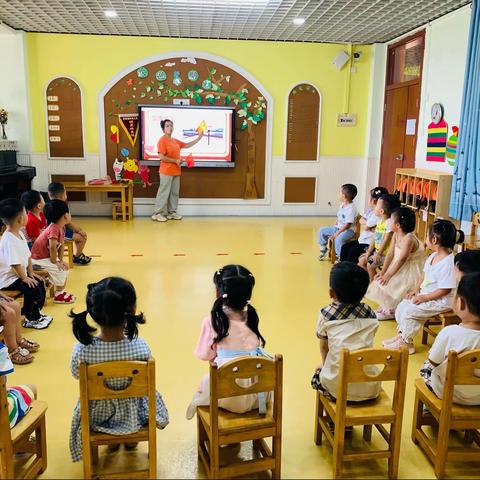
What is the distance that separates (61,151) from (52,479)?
22.9 ft

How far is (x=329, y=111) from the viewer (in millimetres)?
8500

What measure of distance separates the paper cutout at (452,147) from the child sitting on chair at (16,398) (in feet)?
17.8

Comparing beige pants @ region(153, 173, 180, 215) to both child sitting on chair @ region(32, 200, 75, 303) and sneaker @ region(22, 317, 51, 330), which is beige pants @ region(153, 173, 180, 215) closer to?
child sitting on chair @ region(32, 200, 75, 303)

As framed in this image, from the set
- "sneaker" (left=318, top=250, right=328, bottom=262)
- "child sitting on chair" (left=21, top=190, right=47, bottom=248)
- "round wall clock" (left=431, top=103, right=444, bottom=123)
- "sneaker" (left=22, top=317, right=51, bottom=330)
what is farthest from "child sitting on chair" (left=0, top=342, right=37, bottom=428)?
"round wall clock" (left=431, top=103, right=444, bottom=123)

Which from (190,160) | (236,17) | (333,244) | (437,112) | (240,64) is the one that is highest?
(236,17)

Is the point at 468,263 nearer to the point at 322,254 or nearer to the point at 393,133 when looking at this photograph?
the point at 322,254

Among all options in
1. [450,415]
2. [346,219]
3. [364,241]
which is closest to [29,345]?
[450,415]

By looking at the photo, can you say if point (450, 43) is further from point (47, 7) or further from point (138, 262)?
point (47, 7)

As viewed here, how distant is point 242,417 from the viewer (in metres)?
1.94

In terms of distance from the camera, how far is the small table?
777 cm

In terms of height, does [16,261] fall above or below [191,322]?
above

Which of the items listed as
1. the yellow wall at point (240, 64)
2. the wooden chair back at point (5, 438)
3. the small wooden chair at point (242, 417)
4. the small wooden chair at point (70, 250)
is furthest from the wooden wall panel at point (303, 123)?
the wooden chair back at point (5, 438)

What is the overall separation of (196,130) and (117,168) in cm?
143

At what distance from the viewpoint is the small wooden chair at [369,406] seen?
1.90m
